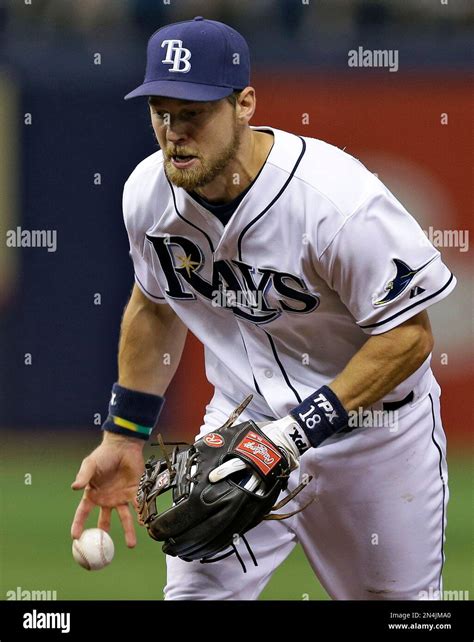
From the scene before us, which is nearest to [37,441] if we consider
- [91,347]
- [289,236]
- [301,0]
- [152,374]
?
[91,347]

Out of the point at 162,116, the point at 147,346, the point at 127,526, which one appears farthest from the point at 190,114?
the point at 127,526

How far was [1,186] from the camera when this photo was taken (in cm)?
709

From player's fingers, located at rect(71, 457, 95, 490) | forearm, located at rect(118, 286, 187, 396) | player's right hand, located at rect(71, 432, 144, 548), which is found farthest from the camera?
forearm, located at rect(118, 286, 187, 396)

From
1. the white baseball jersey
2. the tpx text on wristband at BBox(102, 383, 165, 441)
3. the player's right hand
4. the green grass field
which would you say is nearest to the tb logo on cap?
the white baseball jersey

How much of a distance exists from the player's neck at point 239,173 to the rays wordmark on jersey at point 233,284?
6.9 inches

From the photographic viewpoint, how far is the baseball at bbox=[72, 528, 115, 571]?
3.60 m

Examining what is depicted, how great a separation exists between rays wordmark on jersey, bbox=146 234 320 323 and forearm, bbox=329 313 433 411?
0.22m

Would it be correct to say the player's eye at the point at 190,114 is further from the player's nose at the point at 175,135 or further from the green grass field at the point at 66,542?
the green grass field at the point at 66,542

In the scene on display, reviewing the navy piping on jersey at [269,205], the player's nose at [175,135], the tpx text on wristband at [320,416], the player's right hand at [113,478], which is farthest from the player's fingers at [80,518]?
the player's nose at [175,135]

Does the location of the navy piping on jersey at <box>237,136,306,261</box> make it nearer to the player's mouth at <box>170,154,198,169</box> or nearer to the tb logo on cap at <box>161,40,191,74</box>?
the player's mouth at <box>170,154,198,169</box>

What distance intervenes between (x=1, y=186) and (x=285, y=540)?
13.3 ft

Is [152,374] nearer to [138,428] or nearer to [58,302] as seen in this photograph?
[138,428]

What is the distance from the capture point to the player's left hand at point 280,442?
10.5ft

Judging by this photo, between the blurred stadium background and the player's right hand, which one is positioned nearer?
the player's right hand
